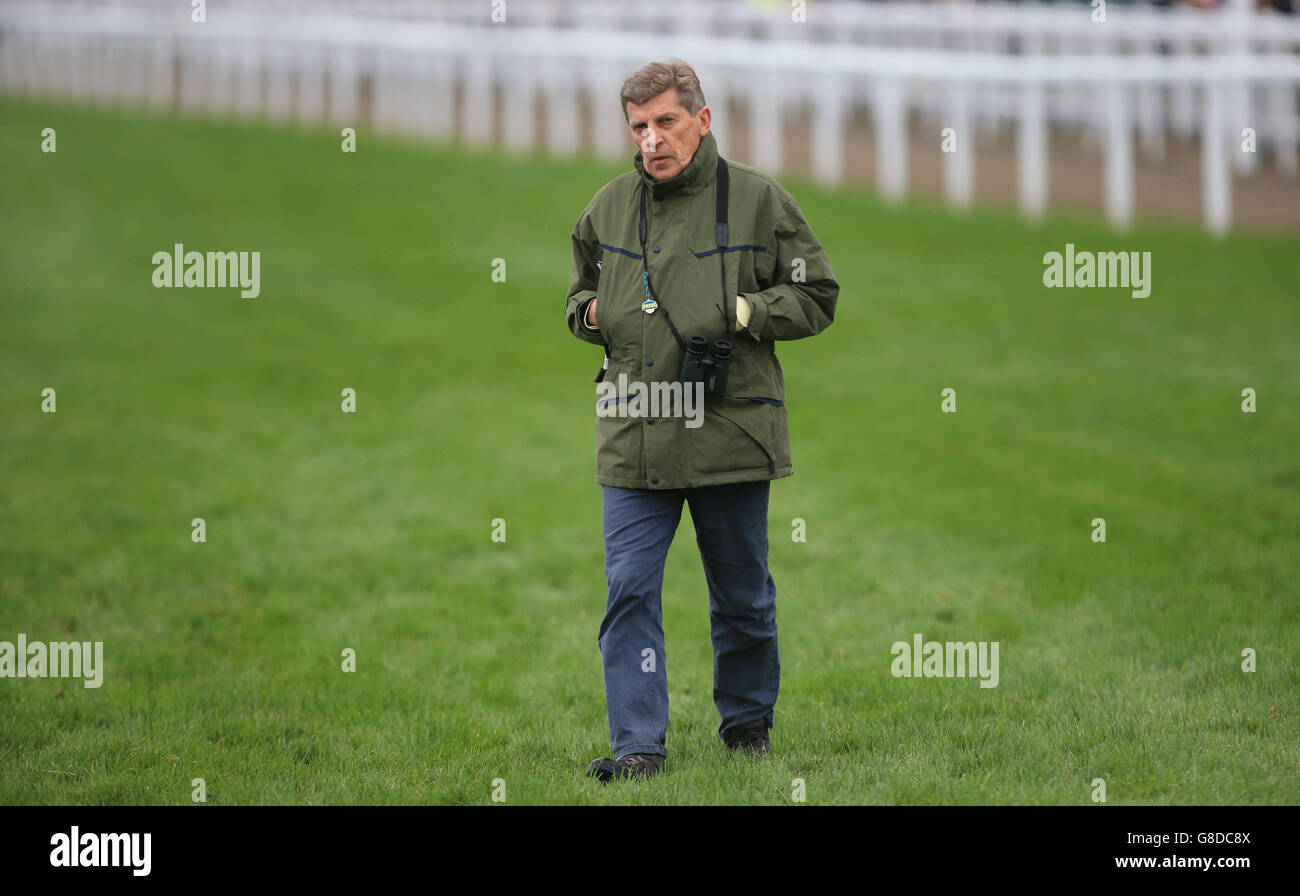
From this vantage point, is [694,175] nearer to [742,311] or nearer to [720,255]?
[720,255]

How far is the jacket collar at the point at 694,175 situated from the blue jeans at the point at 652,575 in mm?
969

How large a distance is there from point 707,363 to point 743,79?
515 inches

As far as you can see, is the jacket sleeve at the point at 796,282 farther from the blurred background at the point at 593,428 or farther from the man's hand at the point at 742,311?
the blurred background at the point at 593,428

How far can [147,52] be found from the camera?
26.9 metres

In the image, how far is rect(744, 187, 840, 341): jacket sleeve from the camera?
185 inches

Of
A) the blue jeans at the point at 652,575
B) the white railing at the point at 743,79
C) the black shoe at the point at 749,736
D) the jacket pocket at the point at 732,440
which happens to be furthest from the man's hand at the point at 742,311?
the white railing at the point at 743,79

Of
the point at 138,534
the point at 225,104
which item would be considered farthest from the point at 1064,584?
the point at 225,104

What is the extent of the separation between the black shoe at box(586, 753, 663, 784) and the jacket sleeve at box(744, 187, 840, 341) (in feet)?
4.69

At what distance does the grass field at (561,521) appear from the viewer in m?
5.14

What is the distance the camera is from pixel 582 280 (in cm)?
502

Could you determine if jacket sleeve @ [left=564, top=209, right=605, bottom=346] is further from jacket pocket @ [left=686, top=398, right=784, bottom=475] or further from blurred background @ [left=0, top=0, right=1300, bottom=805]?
blurred background @ [left=0, top=0, right=1300, bottom=805]

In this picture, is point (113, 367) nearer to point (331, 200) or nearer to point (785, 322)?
point (331, 200)

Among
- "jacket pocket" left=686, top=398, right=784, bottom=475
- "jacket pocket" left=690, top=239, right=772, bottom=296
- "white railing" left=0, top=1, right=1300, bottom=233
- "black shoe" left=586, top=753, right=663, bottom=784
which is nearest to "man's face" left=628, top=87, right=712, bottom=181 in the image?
"jacket pocket" left=690, top=239, right=772, bottom=296

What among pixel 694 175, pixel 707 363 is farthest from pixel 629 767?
pixel 694 175
